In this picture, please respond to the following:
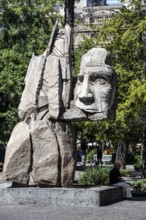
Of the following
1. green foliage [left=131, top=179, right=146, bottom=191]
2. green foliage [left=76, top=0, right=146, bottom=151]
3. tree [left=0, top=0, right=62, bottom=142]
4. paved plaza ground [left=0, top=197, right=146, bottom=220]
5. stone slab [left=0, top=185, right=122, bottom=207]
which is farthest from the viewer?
tree [left=0, top=0, right=62, bottom=142]

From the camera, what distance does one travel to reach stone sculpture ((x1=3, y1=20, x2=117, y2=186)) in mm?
13781

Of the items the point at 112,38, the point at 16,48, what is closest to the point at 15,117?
the point at 16,48

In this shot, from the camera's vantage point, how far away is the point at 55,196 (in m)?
13.0

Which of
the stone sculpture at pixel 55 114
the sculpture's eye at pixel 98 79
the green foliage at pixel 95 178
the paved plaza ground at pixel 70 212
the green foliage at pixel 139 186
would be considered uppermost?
the sculpture's eye at pixel 98 79

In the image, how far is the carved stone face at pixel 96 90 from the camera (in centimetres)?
1387

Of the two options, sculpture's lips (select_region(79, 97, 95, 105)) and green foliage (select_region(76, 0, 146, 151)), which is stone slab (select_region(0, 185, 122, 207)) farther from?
green foliage (select_region(76, 0, 146, 151))

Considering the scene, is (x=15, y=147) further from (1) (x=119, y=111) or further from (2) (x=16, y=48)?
(2) (x=16, y=48)

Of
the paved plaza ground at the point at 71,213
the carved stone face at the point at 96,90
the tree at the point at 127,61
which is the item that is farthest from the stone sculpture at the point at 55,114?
the tree at the point at 127,61

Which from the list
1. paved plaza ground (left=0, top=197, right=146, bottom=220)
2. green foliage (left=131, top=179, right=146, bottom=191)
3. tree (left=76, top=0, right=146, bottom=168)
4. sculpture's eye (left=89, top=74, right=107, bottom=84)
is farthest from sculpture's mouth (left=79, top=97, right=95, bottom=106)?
tree (left=76, top=0, right=146, bottom=168)

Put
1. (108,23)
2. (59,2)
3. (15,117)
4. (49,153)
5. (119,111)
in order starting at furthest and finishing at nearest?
1. (59,2)
2. (15,117)
3. (108,23)
4. (119,111)
5. (49,153)

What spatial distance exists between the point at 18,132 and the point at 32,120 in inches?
18.6

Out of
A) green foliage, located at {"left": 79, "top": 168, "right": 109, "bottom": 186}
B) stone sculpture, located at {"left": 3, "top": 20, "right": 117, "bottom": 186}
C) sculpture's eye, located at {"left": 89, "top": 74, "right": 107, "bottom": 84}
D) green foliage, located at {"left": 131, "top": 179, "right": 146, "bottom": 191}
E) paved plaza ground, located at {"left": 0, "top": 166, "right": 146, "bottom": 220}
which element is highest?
sculpture's eye, located at {"left": 89, "top": 74, "right": 107, "bottom": 84}

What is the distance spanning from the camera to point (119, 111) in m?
23.2

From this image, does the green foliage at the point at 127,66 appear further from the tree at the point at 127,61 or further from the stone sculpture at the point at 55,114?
the stone sculpture at the point at 55,114
